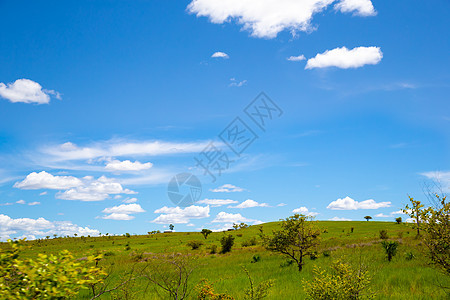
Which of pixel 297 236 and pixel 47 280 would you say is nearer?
pixel 47 280

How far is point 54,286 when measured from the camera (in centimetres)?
534

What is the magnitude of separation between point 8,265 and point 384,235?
4874cm

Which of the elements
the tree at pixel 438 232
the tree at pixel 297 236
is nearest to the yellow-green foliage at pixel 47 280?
the tree at pixel 438 232

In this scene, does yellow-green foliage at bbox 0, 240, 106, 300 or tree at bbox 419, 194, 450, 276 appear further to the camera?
tree at bbox 419, 194, 450, 276

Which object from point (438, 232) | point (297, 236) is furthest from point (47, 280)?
point (297, 236)

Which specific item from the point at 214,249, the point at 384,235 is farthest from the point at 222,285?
the point at 384,235

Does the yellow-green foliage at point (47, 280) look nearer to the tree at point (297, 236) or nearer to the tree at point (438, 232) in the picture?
the tree at point (438, 232)

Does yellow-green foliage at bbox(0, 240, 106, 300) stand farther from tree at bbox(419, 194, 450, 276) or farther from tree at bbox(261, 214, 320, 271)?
tree at bbox(261, 214, 320, 271)

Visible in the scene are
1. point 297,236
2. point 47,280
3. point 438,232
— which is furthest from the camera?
→ point 297,236

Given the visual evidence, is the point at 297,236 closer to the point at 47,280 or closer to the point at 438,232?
the point at 438,232

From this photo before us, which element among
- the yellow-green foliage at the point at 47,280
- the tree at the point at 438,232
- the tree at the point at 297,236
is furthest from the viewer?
the tree at the point at 297,236

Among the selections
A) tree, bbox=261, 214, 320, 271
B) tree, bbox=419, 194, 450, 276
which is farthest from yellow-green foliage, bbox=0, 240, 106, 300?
tree, bbox=261, 214, 320, 271

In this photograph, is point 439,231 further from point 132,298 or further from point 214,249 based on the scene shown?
point 214,249

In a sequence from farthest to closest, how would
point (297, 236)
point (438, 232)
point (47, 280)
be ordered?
point (297, 236) → point (438, 232) → point (47, 280)
